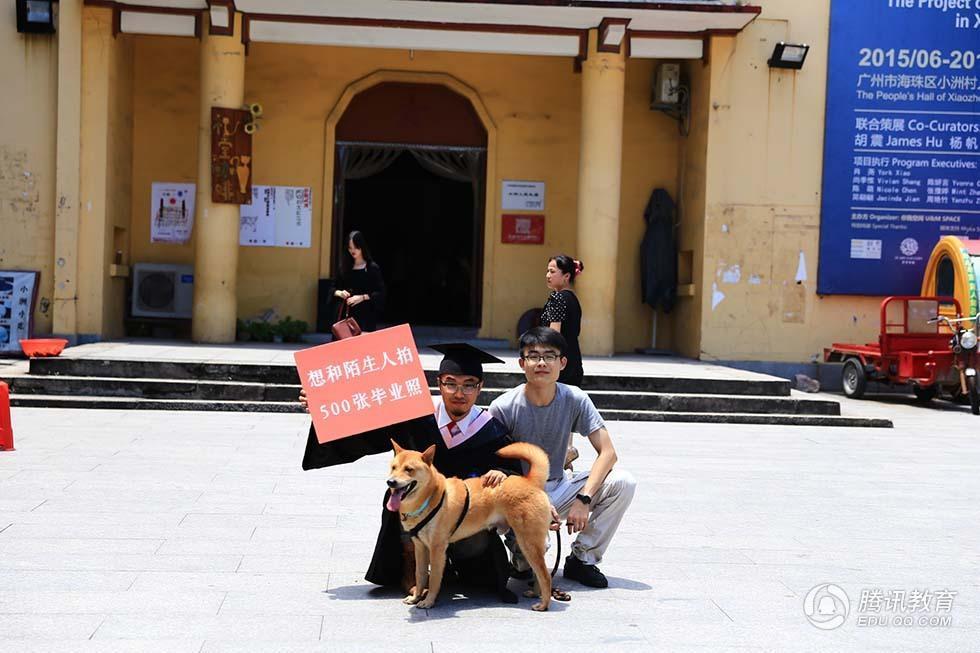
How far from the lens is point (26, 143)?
14.5 metres

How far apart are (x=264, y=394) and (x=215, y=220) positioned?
4010 mm

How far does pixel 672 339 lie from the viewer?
16766 millimetres

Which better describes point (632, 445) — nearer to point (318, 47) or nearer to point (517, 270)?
point (517, 270)

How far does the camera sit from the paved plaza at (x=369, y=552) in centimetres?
443

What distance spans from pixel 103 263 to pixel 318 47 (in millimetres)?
4639

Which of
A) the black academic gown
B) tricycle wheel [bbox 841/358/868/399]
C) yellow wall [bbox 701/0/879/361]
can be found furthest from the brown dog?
yellow wall [bbox 701/0/879/361]

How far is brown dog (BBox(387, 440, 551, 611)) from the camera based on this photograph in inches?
182

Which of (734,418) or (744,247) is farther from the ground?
(744,247)

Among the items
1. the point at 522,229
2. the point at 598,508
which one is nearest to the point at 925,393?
the point at 522,229

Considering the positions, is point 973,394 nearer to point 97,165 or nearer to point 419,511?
point 419,511

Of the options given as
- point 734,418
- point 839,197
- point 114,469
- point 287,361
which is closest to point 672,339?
point 839,197

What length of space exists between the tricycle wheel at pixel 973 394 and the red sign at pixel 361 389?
10.1 m

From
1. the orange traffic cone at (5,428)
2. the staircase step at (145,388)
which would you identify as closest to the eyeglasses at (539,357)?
the orange traffic cone at (5,428)

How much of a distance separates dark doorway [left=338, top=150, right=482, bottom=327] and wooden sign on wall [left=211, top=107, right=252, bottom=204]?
4.67m
